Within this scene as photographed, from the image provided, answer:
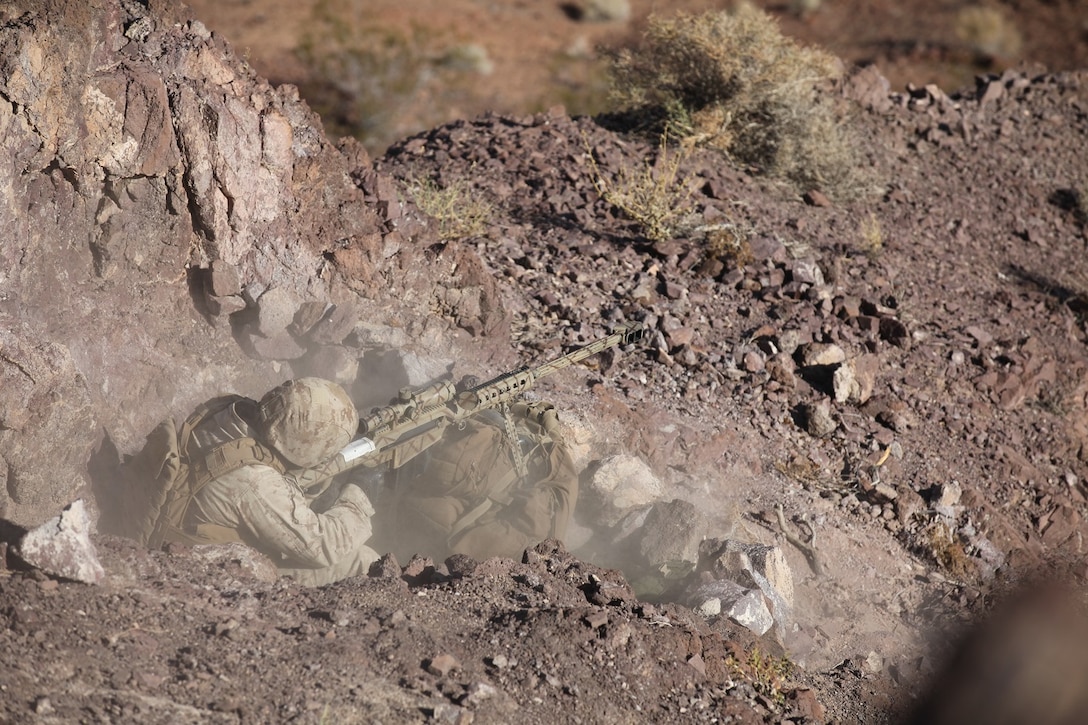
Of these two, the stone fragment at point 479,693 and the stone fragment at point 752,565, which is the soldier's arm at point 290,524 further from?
the stone fragment at point 752,565

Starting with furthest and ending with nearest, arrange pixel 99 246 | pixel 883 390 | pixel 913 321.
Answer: pixel 913 321
pixel 883 390
pixel 99 246

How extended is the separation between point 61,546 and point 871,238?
620cm

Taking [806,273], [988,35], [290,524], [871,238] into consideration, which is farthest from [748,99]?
[988,35]

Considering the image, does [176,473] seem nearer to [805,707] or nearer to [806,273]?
[805,707]

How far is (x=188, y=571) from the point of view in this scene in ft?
12.7

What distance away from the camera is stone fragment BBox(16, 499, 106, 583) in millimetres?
3363

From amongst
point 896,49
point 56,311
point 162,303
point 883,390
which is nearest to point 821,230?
point 883,390

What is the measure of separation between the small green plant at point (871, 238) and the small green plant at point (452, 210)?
2.98 m

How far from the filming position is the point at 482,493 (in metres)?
4.90

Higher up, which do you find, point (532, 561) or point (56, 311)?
point (56, 311)

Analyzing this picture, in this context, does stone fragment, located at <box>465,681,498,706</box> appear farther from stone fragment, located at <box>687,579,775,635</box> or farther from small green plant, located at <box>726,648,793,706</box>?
stone fragment, located at <box>687,579,775,635</box>

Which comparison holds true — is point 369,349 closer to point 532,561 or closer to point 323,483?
point 323,483

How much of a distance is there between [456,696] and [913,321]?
4925 millimetres

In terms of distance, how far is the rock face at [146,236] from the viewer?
13.6 feet
